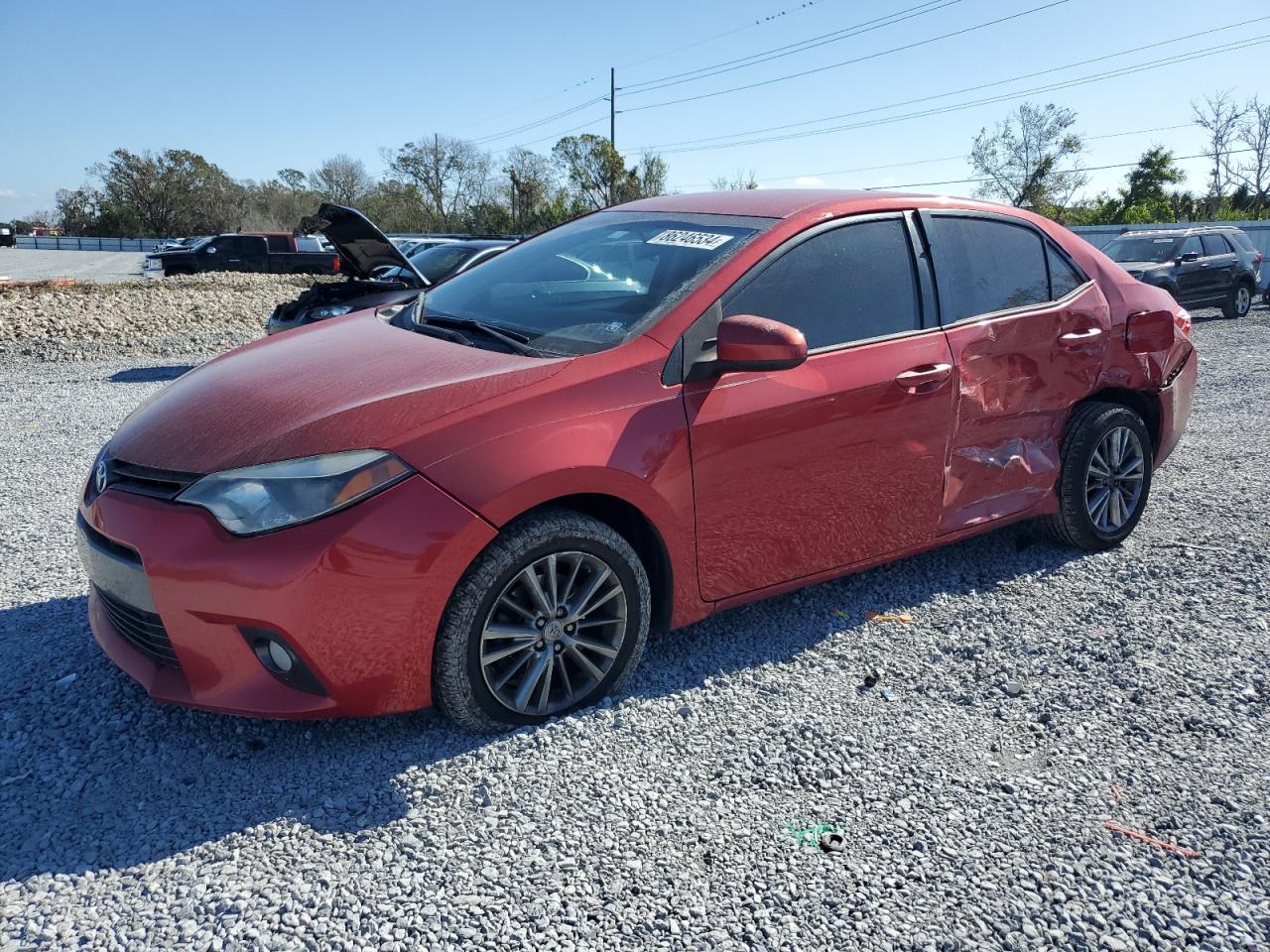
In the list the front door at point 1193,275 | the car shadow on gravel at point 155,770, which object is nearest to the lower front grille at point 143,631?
the car shadow on gravel at point 155,770

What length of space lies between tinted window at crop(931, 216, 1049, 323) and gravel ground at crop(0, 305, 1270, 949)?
→ 1.29 m

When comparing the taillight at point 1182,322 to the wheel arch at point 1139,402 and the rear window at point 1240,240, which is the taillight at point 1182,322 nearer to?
the wheel arch at point 1139,402

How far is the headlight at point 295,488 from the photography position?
8.63 ft

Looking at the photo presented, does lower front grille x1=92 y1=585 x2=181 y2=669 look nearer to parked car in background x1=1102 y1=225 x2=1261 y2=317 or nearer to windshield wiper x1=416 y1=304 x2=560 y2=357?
windshield wiper x1=416 y1=304 x2=560 y2=357

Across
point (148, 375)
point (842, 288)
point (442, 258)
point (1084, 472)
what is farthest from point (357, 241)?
point (1084, 472)

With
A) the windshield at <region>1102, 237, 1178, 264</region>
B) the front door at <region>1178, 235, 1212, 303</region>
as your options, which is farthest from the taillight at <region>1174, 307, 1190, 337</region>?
the front door at <region>1178, 235, 1212, 303</region>

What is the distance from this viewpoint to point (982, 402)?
12.9ft

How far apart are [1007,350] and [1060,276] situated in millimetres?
669

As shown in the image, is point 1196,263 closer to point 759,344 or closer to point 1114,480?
point 1114,480

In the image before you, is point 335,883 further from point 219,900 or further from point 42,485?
point 42,485

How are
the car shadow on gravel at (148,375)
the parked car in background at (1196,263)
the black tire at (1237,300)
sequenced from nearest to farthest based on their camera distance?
the car shadow on gravel at (148,375) < the parked car in background at (1196,263) < the black tire at (1237,300)

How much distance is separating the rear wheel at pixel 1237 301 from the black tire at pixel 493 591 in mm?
19096

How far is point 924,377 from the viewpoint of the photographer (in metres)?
3.68

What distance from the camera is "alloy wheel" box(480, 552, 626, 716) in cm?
292
